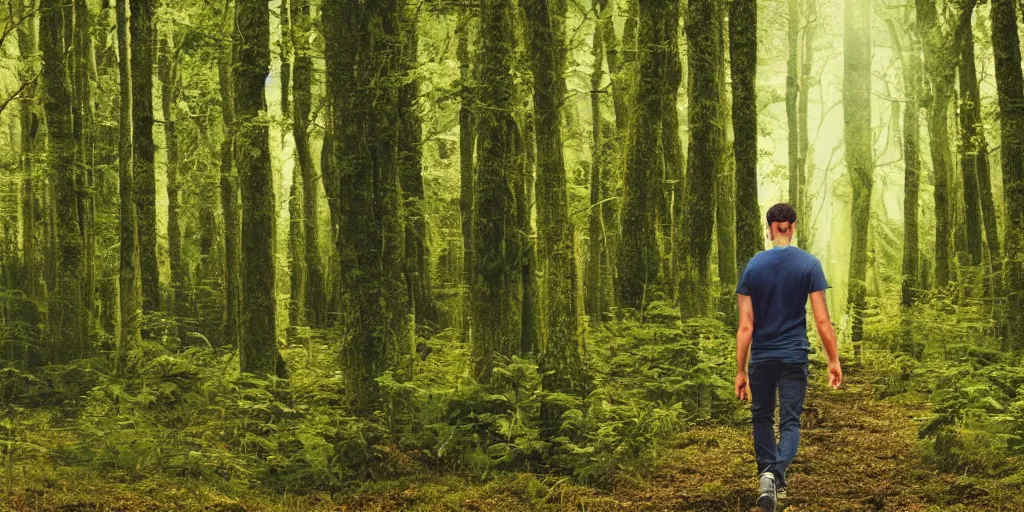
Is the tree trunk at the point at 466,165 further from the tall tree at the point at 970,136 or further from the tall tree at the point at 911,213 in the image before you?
the tall tree at the point at 970,136

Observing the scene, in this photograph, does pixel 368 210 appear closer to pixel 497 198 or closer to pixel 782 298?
pixel 497 198

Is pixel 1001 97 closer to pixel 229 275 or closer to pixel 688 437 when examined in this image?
pixel 688 437

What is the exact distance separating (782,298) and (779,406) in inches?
37.1

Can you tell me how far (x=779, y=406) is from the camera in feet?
25.8

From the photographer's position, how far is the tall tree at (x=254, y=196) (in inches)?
495

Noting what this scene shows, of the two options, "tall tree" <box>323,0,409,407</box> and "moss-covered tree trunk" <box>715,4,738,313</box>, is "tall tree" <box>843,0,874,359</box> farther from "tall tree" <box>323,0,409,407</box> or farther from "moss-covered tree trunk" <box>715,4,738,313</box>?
"tall tree" <box>323,0,409,407</box>

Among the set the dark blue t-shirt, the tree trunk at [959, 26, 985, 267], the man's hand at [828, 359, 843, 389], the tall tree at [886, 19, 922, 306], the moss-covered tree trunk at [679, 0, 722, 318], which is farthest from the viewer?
the tall tree at [886, 19, 922, 306]

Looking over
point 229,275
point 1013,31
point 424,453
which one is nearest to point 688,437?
point 424,453

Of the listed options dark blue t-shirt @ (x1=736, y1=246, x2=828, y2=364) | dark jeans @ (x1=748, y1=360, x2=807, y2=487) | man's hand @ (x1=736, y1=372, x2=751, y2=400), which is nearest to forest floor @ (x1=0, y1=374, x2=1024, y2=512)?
dark jeans @ (x1=748, y1=360, x2=807, y2=487)

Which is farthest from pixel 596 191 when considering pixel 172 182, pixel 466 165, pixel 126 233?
pixel 126 233

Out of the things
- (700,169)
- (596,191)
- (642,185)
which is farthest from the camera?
(596,191)

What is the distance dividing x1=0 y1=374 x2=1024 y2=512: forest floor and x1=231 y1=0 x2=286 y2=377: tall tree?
8.24 ft

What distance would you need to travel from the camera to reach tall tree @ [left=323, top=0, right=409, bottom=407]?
1162 cm

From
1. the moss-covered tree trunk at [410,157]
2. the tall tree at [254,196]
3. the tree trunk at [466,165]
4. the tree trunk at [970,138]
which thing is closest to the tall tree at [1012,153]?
the tree trunk at [970,138]
